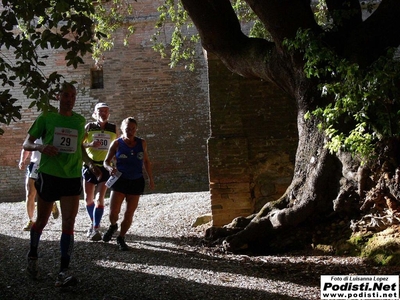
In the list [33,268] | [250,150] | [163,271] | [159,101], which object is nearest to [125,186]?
[163,271]

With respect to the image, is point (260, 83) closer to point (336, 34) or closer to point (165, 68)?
point (336, 34)

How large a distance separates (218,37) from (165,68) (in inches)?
398

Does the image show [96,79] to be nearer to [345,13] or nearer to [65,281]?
[345,13]

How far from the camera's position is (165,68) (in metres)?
17.3

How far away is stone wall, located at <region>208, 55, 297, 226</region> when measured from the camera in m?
8.38

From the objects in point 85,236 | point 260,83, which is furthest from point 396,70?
point 85,236

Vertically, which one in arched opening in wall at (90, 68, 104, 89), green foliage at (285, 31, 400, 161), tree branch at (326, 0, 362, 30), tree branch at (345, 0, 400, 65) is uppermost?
arched opening in wall at (90, 68, 104, 89)

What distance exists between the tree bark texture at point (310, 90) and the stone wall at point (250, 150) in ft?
4.39

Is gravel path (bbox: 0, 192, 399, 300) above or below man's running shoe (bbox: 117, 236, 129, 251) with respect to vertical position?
below

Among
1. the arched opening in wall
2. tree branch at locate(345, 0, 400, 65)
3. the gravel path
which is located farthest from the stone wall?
A: the arched opening in wall

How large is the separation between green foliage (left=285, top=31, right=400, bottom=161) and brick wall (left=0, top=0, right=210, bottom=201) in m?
11.3

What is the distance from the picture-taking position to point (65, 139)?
500 cm

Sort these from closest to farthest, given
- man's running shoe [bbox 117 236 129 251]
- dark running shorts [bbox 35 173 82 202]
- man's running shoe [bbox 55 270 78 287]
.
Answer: man's running shoe [bbox 55 270 78 287] → dark running shorts [bbox 35 173 82 202] → man's running shoe [bbox 117 236 129 251]

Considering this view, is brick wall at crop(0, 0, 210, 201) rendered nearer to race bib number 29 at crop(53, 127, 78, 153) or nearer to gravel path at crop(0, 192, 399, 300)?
gravel path at crop(0, 192, 399, 300)
